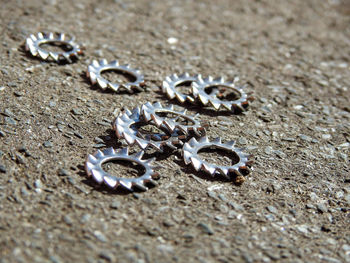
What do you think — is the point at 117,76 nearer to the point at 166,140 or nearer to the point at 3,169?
the point at 166,140

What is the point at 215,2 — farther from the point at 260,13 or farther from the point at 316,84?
the point at 316,84

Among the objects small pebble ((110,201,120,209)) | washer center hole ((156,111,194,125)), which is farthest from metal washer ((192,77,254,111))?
small pebble ((110,201,120,209))

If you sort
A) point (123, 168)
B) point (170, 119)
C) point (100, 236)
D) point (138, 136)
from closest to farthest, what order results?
point (100, 236) < point (123, 168) < point (138, 136) < point (170, 119)

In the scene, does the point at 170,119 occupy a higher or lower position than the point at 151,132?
higher

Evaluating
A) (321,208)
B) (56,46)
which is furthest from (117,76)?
(321,208)

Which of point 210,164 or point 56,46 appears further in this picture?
point 56,46

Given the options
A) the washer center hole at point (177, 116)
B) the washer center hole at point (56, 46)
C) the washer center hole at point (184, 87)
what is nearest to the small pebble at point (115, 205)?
the washer center hole at point (177, 116)

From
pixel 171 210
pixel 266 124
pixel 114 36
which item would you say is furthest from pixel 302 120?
pixel 114 36
